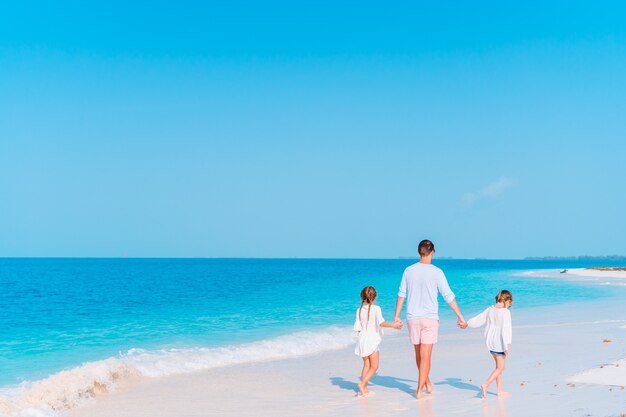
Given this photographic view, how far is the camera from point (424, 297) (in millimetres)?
7910

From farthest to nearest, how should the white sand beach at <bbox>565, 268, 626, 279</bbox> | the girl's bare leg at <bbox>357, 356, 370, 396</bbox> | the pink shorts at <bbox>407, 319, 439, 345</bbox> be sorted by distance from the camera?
the white sand beach at <bbox>565, 268, 626, 279</bbox>
the girl's bare leg at <bbox>357, 356, 370, 396</bbox>
the pink shorts at <bbox>407, 319, 439, 345</bbox>

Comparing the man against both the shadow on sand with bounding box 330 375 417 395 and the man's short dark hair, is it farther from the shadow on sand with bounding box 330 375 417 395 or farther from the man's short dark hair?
the shadow on sand with bounding box 330 375 417 395

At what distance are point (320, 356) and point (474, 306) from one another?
19.2 m

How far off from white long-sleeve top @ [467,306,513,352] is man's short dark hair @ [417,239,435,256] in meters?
1.12

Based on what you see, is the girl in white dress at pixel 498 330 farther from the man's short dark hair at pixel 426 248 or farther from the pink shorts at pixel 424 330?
the man's short dark hair at pixel 426 248

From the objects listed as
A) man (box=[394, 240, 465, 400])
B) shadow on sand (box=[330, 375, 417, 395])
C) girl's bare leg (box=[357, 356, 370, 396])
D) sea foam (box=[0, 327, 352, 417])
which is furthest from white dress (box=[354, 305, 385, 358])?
sea foam (box=[0, 327, 352, 417])

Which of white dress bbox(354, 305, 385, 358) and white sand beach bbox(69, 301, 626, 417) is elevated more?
white dress bbox(354, 305, 385, 358)

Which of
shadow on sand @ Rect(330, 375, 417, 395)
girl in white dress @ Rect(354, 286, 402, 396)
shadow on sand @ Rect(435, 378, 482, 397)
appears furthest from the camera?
shadow on sand @ Rect(330, 375, 417, 395)

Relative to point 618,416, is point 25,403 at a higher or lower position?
lower

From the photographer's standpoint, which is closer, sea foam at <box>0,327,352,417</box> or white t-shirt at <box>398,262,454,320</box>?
white t-shirt at <box>398,262,454,320</box>

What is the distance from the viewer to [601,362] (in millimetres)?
10469

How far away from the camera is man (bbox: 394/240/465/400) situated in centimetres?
787

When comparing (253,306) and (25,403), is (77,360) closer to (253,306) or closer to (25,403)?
(25,403)

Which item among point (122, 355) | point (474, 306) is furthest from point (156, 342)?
point (474, 306)
